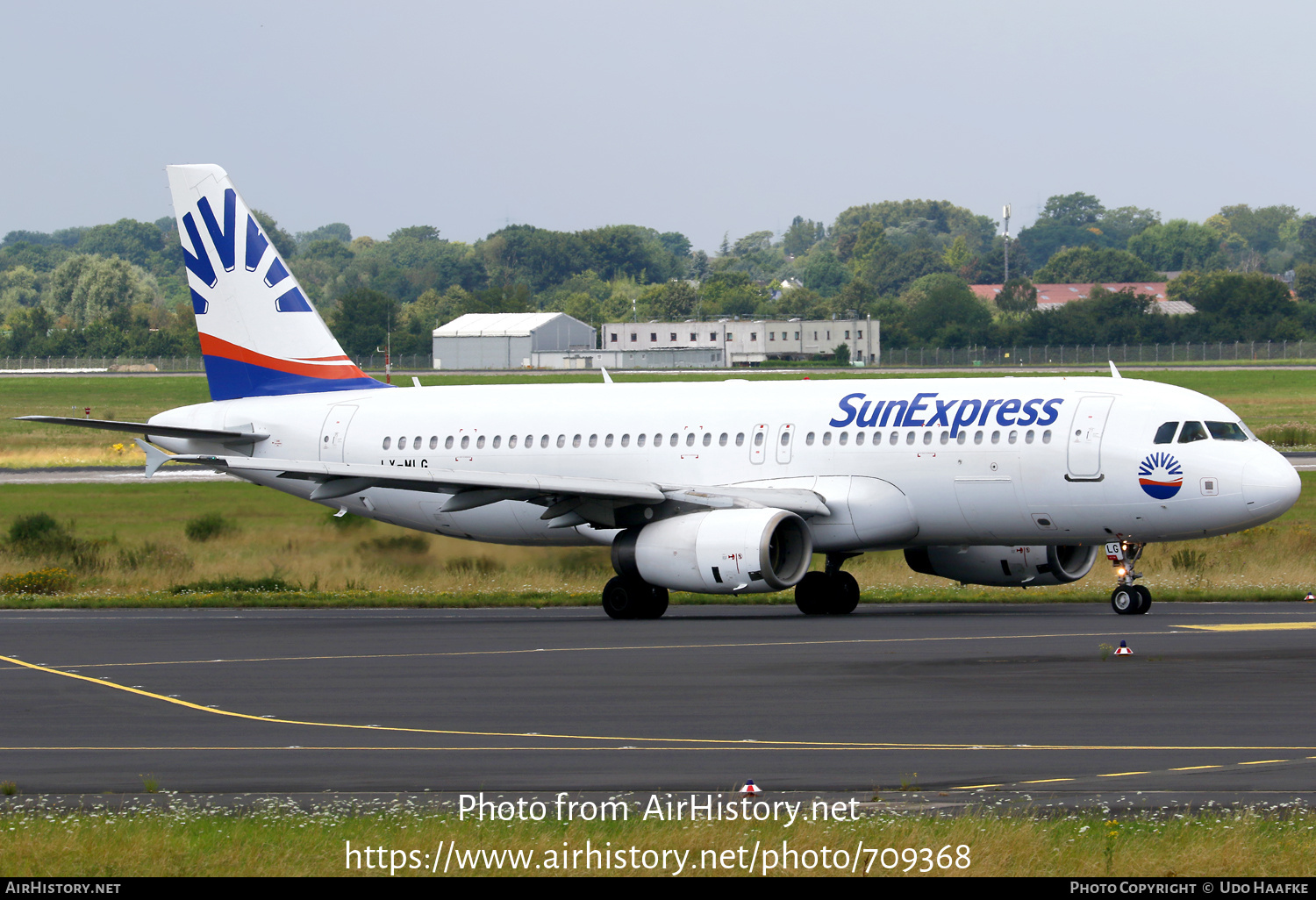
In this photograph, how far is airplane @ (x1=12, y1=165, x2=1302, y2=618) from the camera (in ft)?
104

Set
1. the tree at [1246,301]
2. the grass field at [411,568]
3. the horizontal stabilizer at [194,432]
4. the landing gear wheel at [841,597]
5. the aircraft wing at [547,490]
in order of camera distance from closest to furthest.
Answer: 1. the aircraft wing at [547,490]
2. the landing gear wheel at [841,597]
3. the horizontal stabilizer at [194,432]
4. the grass field at [411,568]
5. the tree at [1246,301]

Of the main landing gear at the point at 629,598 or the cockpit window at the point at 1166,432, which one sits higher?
the cockpit window at the point at 1166,432

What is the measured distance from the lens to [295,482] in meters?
40.6

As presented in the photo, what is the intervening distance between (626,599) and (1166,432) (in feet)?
34.2

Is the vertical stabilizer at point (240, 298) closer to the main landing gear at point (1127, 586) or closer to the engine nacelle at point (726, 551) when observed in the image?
the engine nacelle at point (726, 551)

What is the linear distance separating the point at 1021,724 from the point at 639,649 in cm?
955

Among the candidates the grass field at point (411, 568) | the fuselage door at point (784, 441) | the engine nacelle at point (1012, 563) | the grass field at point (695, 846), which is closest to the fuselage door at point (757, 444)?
the fuselage door at point (784, 441)

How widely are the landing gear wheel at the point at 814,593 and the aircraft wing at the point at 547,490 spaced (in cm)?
204

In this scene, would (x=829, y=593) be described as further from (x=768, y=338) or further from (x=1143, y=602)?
(x=768, y=338)

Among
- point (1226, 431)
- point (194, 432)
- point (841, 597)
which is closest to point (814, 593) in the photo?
point (841, 597)

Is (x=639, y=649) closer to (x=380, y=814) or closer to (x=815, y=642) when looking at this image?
(x=815, y=642)

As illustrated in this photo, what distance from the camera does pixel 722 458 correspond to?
35.3m

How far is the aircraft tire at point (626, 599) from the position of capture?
33969mm

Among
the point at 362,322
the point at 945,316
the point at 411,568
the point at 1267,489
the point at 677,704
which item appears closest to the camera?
the point at 677,704
